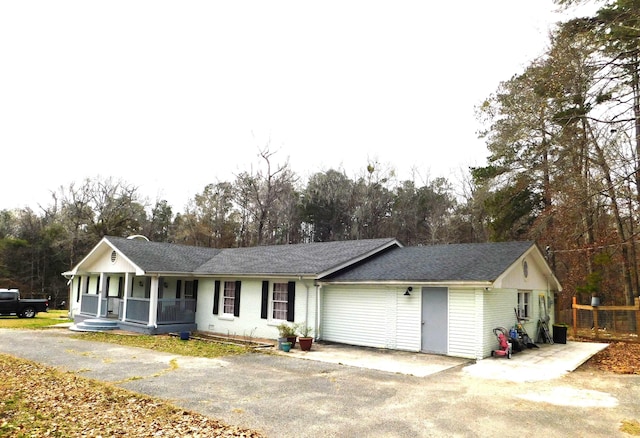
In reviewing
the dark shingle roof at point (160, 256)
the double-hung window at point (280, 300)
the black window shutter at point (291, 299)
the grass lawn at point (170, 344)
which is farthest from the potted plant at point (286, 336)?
the dark shingle roof at point (160, 256)

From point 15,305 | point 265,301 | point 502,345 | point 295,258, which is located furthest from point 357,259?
point 15,305

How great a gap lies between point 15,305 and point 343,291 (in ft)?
69.2

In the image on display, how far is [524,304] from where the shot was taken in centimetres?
1594

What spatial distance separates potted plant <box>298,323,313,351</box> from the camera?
14094mm

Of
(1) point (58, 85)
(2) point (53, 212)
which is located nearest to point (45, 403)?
(1) point (58, 85)

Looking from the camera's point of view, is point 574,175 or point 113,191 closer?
point 574,175

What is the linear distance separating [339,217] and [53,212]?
3150 cm

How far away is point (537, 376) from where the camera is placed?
10.5 metres

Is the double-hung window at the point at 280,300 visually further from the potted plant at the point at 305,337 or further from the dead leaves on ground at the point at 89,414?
the dead leaves on ground at the point at 89,414

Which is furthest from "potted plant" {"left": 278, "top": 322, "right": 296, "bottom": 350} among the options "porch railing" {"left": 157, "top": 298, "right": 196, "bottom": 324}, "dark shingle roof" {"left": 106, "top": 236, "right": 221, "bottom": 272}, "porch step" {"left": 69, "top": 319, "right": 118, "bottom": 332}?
"porch step" {"left": 69, "top": 319, "right": 118, "bottom": 332}

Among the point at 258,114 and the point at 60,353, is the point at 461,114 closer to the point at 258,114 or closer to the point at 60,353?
the point at 258,114

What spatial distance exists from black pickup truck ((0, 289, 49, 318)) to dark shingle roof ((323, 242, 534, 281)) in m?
20.4

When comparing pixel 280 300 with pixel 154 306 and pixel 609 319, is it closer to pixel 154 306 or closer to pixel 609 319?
pixel 154 306

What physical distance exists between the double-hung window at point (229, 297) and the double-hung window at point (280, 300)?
227 centimetres
